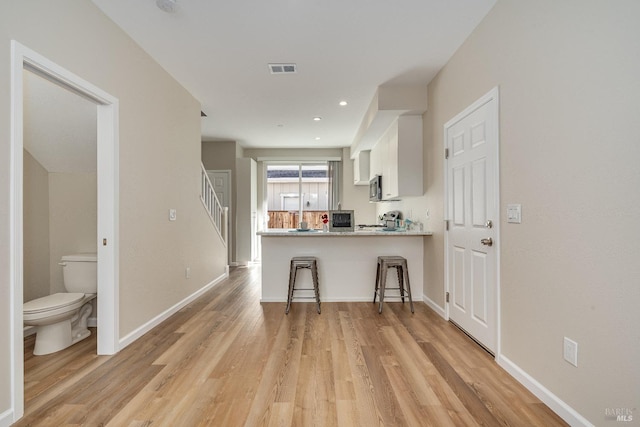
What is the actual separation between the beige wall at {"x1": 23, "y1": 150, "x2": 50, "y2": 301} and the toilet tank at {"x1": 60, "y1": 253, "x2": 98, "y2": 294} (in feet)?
1.13

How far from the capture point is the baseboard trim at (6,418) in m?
1.56

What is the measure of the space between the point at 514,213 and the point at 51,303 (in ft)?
11.5

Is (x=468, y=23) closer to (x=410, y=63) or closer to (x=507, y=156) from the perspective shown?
(x=410, y=63)

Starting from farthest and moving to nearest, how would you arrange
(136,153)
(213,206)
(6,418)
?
(213,206) → (136,153) → (6,418)

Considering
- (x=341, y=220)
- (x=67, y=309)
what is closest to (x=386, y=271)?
(x=341, y=220)

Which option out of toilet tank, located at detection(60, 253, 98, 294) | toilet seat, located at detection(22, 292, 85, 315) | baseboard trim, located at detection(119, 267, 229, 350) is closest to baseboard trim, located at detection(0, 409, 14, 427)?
toilet seat, located at detection(22, 292, 85, 315)

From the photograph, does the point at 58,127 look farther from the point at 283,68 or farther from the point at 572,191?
the point at 572,191

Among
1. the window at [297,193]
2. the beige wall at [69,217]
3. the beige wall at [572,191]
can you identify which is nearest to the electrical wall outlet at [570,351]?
the beige wall at [572,191]

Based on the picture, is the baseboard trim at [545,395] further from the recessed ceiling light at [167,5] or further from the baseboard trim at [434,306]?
the recessed ceiling light at [167,5]

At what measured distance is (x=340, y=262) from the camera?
3.93 metres

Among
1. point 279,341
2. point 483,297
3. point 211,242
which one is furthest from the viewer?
point 211,242

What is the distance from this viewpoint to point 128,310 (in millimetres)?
2645

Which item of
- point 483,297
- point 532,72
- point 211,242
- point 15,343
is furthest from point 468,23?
point 211,242

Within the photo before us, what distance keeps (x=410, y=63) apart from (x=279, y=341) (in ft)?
9.89
